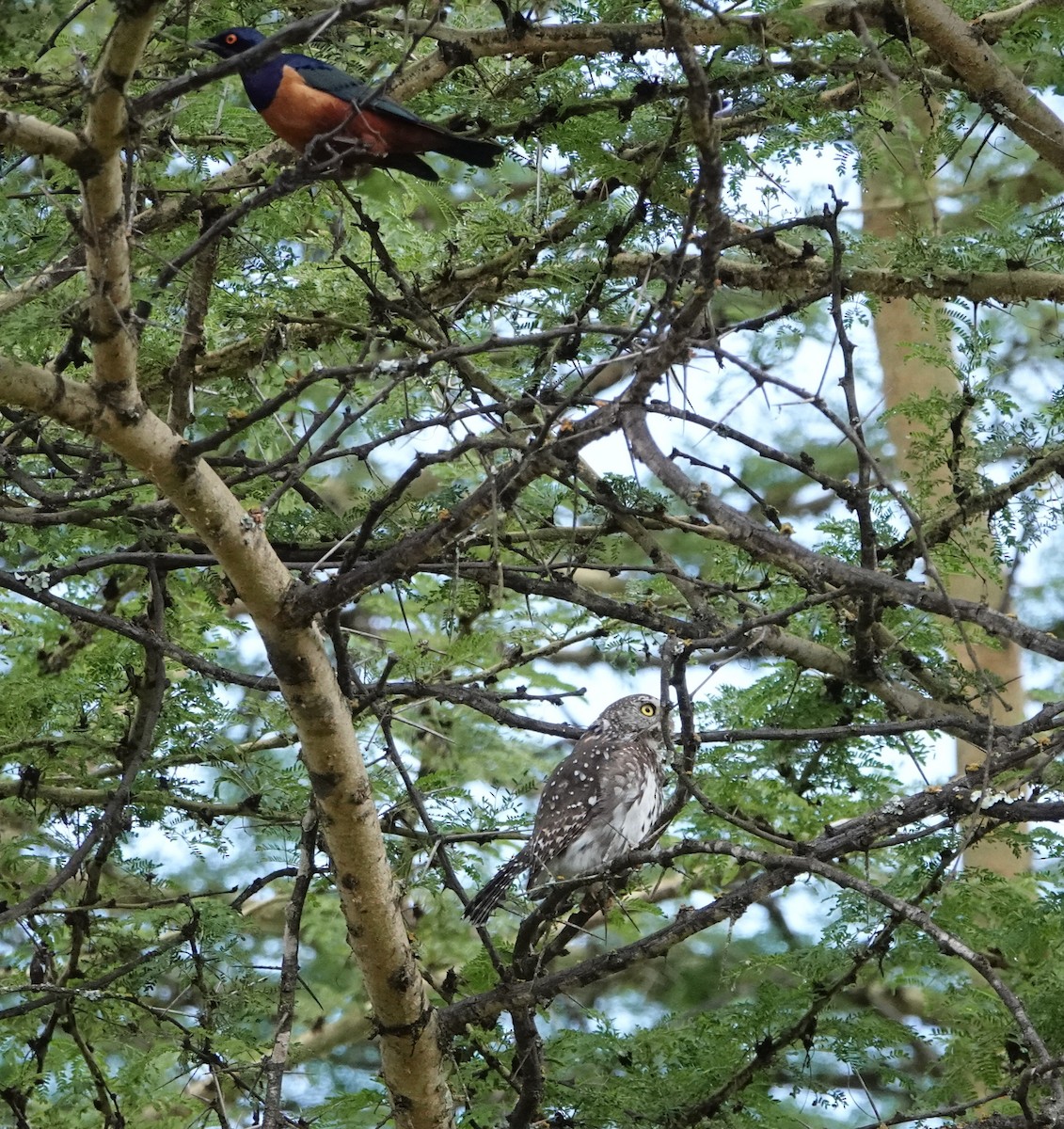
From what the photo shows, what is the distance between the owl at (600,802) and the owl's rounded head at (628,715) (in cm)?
6

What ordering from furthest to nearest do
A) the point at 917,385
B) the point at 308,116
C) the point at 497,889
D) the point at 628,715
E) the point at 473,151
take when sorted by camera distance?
the point at 917,385
the point at 628,715
the point at 497,889
the point at 473,151
the point at 308,116

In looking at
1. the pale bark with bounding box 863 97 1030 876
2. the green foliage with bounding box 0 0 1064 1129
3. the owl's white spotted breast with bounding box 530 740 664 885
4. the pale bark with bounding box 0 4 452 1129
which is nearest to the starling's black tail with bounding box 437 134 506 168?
the green foliage with bounding box 0 0 1064 1129

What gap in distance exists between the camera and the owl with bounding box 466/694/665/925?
17.8 feet

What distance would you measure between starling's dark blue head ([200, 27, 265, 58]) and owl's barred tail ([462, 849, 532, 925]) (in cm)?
271

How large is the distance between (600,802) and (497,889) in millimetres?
840

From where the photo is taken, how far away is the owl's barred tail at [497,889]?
14.8 ft

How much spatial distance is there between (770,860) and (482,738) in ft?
12.2

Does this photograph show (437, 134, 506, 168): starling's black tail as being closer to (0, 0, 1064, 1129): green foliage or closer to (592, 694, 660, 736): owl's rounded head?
(0, 0, 1064, 1129): green foliage

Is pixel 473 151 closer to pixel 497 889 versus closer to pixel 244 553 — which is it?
pixel 244 553

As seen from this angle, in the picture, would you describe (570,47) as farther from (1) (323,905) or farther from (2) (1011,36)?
(1) (323,905)

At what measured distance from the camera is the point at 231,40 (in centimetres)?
471

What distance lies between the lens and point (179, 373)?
155 inches

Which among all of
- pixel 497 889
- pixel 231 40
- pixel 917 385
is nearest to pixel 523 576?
pixel 497 889

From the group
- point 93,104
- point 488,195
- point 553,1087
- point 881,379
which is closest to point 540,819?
point 553,1087
